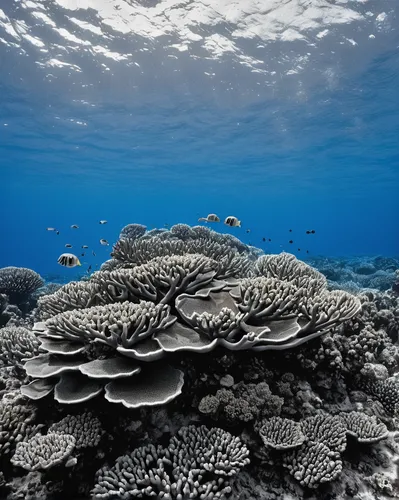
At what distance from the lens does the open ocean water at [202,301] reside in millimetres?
3541

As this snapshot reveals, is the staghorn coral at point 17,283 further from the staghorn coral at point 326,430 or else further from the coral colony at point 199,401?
the staghorn coral at point 326,430

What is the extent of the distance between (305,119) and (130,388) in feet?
107

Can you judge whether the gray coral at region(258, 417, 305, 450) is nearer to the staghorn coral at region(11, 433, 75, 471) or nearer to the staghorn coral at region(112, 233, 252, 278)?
the staghorn coral at region(11, 433, 75, 471)

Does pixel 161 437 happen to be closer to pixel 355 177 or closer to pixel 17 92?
pixel 17 92

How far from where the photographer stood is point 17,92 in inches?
967

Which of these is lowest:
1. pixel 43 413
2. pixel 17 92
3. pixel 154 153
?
pixel 43 413

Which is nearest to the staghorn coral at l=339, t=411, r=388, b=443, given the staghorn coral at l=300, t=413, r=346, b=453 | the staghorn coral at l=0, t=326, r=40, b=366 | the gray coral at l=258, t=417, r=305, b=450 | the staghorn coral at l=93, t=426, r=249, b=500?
the staghorn coral at l=300, t=413, r=346, b=453

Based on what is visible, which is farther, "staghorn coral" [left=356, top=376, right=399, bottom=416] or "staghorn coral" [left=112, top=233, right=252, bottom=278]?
"staghorn coral" [left=112, top=233, right=252, bottom=278]

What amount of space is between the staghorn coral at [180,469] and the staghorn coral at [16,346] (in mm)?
2704

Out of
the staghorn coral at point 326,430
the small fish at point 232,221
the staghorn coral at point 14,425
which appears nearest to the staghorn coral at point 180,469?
the staghorn coral at point 326,430

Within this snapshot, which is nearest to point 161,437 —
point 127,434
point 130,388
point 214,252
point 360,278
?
point 127,434

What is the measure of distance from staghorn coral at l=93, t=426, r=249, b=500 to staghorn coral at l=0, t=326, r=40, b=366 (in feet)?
8.87

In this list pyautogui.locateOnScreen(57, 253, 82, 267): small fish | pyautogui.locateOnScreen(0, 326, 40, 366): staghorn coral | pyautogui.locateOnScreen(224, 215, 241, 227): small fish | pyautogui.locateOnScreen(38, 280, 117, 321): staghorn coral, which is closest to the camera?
pyautogui.locateOnScreen(38, 280, 117, 321): staghorn coral

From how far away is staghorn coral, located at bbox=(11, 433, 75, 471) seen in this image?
3183 millimetres
